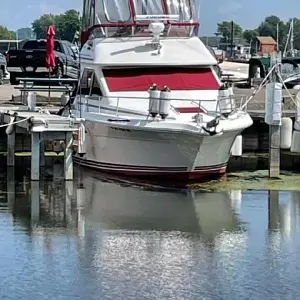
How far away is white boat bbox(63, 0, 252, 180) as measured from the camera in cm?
2214

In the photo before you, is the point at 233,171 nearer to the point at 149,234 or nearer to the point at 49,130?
the point at 49,130

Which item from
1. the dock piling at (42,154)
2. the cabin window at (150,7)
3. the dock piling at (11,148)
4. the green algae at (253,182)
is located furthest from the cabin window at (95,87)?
the green algae at (253,182)

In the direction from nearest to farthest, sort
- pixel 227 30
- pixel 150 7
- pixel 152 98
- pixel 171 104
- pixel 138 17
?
pixel 152 98 → pixel 171 104 → pixel 138 17 → pixel 150 7 → pixel 227 30

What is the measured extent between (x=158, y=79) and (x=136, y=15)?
7.20 feet

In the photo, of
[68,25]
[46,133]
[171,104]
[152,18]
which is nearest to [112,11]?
[152,18]

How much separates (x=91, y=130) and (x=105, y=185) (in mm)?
1696

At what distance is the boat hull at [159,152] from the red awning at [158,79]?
1304mm

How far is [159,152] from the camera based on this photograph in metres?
22.5

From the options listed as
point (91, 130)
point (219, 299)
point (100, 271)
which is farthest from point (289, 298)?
point (91, 130)

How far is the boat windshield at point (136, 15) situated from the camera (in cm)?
2516

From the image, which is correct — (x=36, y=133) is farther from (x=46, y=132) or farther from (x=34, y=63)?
(x=34, y=63)

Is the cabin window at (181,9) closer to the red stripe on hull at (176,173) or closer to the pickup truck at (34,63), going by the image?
the red stripe on hull at (176,173)

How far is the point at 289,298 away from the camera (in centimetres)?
1352

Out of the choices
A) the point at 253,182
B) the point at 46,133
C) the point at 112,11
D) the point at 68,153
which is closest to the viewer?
the point at 46,133
